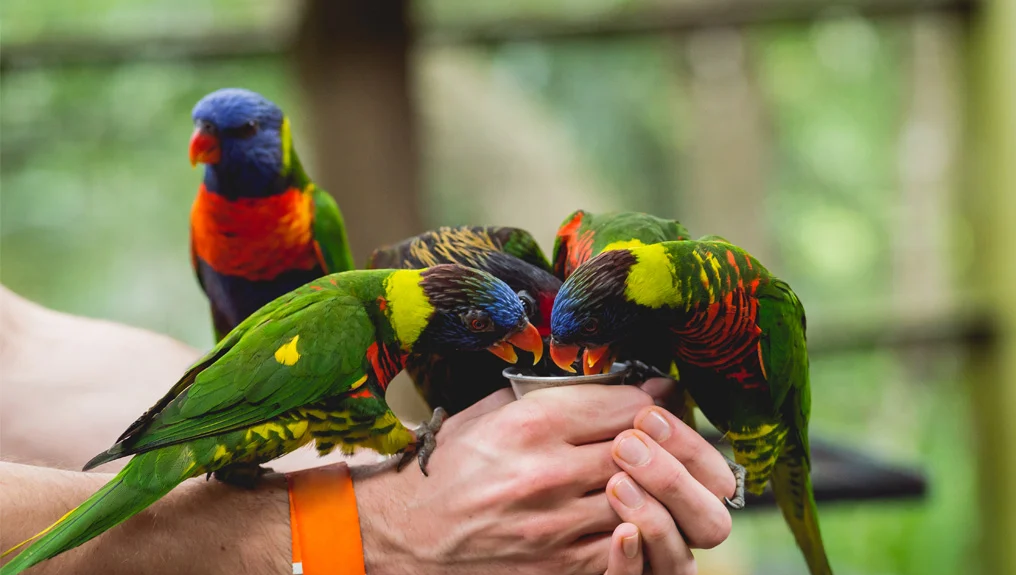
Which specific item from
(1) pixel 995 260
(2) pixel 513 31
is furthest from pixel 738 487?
(1) pixel 995 260

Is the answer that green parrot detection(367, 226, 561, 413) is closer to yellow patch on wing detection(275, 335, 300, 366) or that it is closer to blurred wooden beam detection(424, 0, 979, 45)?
yellow patch on wing detection(275, 335, 300, 366)

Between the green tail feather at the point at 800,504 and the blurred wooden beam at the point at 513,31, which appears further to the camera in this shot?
the blurred wooden beam at the point at 513,31

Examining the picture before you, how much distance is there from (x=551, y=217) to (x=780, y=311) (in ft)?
6.81

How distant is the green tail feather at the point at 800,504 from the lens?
4.48 feet

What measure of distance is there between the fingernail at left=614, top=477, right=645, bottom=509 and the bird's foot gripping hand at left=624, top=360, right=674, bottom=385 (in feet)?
0.73

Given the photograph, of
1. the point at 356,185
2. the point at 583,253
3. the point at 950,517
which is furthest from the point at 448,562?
the point at 950,517

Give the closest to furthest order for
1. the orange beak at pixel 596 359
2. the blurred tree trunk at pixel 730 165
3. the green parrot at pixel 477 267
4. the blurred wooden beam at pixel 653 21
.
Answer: the orange beak at pixel 596 359
the green parrot at pixel 477 267
the blurred wooden beam at pixel 653 21
the blurred tree trunk at pixel 730 165

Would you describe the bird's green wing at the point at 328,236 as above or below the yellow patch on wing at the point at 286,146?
below

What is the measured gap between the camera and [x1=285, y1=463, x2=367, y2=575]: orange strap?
1112 millimetres

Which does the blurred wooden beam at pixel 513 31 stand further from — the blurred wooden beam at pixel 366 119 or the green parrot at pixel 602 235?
the green parrot at pixel 602 235

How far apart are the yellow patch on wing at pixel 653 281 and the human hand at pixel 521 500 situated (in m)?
0.13

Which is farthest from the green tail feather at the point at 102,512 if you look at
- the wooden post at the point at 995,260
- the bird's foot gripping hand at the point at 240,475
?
the wooden post at the point at 995,260

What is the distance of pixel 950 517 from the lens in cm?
316

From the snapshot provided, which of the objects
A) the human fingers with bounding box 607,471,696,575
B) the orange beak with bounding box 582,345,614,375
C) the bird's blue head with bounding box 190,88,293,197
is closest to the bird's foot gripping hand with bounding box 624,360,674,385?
the orange beak with bounding box 582,345,614,375
